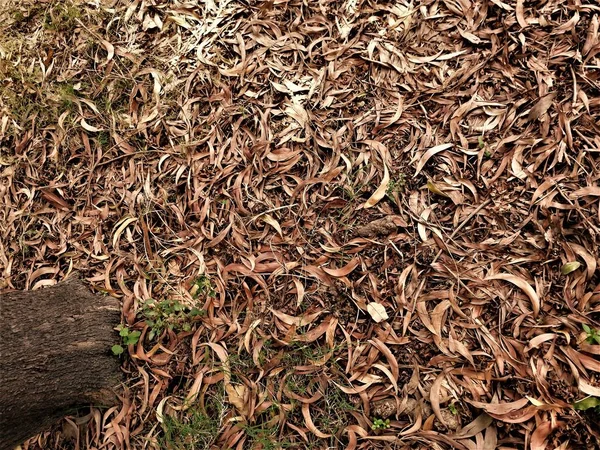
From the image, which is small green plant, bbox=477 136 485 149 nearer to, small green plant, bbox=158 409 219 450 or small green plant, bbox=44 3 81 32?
small green plant, bbox=158 409 219 450

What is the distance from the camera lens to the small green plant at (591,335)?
1899 mm

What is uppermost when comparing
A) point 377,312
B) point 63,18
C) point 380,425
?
point 63,18

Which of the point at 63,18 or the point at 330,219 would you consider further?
the point at 63,18

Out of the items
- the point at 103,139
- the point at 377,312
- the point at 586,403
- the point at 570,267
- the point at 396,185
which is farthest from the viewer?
the point at 103,139

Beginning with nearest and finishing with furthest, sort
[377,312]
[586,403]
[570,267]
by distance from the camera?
[586,403]
[570,267]
[377,312]

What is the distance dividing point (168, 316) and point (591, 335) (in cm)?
170

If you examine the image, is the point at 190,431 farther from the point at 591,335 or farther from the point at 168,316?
the point at 591,335

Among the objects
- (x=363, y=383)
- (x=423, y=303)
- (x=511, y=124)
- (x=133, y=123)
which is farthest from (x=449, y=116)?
(x=133, y=123)

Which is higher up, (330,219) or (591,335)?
(330,219)

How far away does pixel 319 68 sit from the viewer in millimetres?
2463

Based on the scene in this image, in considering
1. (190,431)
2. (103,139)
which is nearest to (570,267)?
(190,431)

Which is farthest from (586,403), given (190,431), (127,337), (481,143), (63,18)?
(63,18)

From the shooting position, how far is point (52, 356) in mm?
2064

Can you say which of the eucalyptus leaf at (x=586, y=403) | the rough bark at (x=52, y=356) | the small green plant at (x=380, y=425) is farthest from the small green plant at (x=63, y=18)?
the eucalyptus leaf at (x=586, y=403)
